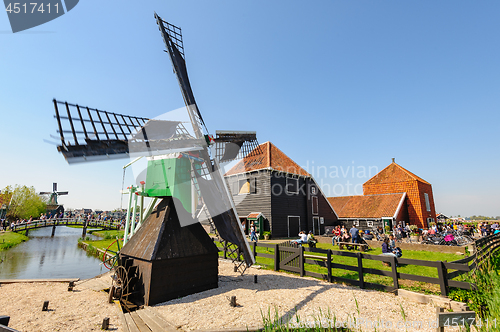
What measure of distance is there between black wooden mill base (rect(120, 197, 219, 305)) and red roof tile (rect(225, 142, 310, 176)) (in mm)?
14792

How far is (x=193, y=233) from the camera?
830 cm

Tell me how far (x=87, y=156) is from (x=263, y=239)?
58.2 feet

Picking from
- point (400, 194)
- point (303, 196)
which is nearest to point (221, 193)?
point (303, 196)

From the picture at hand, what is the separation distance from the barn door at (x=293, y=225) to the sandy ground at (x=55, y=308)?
1801 centimetres

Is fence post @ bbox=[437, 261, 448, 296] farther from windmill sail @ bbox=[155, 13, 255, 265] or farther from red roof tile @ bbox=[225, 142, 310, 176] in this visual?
red roof tile @ bbox=[225, 142, 310, 176]

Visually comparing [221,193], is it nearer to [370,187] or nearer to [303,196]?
[303,196]

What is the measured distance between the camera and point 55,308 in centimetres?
662

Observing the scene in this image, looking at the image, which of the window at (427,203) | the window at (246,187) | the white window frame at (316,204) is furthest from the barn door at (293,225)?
the window at (427,203)

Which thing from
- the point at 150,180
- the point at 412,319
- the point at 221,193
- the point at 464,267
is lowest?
the point at 412,319

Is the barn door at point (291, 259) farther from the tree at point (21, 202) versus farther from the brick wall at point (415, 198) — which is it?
the tree at point (21, 202)

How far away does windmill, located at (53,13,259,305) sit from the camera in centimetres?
675

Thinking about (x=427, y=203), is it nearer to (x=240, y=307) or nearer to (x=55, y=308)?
(x=240, y=307)

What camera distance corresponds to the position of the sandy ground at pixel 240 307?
17.8ft

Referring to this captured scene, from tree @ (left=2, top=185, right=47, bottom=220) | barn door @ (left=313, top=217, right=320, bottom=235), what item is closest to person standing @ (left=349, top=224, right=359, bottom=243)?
Result: barn door @ (left=313, top=217, right=320, bottom=235)
